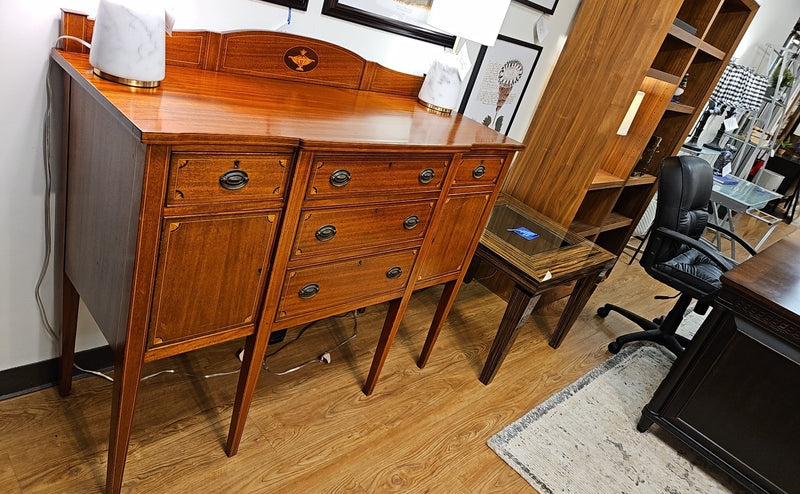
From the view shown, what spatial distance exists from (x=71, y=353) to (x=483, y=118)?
1.87 metres

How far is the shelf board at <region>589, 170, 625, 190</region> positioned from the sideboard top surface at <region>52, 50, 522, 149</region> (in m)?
1.22

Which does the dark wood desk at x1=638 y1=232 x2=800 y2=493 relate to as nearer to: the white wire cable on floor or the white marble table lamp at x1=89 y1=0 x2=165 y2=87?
the white wire cable on floor

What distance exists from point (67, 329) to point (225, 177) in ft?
2.76

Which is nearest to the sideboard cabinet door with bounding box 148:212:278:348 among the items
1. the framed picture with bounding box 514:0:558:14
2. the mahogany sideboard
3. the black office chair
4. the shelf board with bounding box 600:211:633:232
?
the mahogany sideboard

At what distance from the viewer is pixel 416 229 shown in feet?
5.19

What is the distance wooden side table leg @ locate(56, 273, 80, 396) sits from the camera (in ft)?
4.71

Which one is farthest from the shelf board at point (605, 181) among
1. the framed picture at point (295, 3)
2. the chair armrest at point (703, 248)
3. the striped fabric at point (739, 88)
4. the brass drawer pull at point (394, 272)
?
the striped fabric at point (739, 88)

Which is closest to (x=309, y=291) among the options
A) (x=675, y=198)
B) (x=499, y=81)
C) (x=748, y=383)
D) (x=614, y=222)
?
(x=499, y=81)

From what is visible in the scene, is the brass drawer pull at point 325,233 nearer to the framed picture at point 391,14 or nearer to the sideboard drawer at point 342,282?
the sideboard drawer at point 342,282

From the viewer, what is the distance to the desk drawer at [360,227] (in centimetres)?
128

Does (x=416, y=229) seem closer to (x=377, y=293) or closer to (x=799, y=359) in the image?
(x=377, y=293)

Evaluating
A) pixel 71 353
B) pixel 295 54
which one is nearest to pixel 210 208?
pixel 295 54

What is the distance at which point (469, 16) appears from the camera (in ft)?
5.26

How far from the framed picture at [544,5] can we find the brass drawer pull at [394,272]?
132cm
